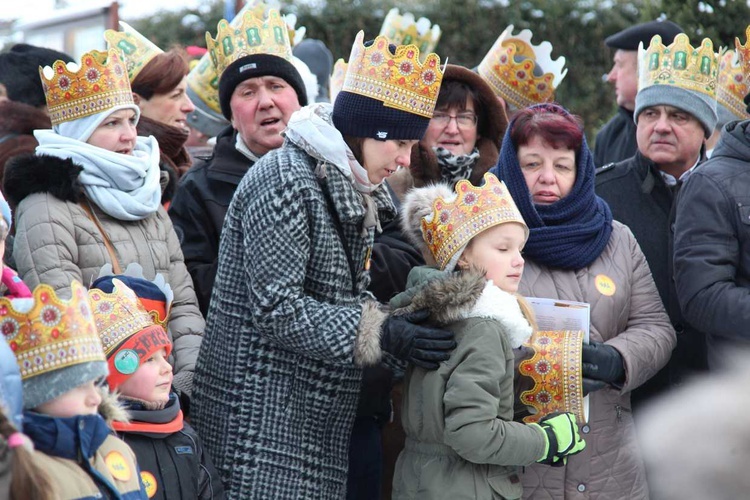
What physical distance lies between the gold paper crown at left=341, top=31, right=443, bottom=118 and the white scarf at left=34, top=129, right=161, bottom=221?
3.11 ft

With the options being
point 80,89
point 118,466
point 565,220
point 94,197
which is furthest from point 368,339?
point 80,89

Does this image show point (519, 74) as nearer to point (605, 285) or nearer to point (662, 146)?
point (662, 146)

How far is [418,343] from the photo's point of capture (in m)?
3.64

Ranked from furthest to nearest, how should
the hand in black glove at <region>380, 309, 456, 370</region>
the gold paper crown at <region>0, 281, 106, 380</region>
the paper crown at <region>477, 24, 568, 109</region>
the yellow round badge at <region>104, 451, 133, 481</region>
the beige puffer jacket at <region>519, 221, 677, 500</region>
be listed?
the paper crown at <region>477, 24, 568, 109</region> < the beige puffer jacket at <region>519, 221, 677, 500</region> < the hand in black glove at <region>380, 309, 456, 370</region> < the yellow round badge at <region>104, 451, 133, 481</region> < the gold paper crown at <region>0, 281, 106, 380</region>

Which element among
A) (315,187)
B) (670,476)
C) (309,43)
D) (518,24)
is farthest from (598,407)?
(518,24)

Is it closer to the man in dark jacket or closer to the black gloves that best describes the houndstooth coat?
the black gloves

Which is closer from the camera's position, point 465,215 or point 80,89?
point 465,215

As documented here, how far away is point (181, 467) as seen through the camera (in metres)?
3.61

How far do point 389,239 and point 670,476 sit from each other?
4.87ft

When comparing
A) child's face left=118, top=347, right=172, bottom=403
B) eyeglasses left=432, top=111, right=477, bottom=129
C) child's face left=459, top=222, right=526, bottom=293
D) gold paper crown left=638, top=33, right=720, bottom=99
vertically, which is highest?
gold paper crown left=638, top=33, right=720, bottom=99

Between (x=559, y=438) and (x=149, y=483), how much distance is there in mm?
1299

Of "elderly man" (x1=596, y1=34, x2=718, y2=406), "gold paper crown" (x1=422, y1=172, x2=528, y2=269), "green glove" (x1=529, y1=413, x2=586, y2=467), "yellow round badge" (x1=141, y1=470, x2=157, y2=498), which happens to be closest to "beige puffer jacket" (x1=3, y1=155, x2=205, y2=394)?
"yellow round badge" (x1=141, y1=470, x2=157, y2=498)

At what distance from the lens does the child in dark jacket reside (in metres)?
3.56

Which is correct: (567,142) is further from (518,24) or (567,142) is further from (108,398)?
(518,24)
